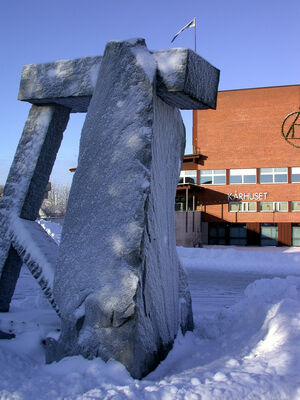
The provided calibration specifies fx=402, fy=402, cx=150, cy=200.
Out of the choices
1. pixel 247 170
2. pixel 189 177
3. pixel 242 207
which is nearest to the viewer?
pixel 242 207

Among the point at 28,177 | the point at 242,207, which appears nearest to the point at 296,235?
the point at 242,207

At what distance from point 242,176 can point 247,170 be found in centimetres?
50

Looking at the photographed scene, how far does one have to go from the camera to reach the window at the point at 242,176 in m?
26.1

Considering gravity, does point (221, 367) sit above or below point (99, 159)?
below

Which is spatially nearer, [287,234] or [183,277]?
[183,277]

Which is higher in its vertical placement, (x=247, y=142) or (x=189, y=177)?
(x=247, y=142)

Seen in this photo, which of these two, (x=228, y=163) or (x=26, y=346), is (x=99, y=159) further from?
(x=228, y=163)

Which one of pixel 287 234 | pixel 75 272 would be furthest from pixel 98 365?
pixel 287 234

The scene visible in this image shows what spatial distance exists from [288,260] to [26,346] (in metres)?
13.1

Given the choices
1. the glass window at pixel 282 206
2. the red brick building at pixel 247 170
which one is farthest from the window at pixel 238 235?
the glass window at pixel 282 206

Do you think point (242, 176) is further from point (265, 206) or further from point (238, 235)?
point (238, 235)

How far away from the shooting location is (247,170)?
2619 cm

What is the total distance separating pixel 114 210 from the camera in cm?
280

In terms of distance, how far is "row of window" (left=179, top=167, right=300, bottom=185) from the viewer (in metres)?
25.5
